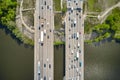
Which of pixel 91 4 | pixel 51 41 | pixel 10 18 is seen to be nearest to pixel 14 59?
pixel 10 18

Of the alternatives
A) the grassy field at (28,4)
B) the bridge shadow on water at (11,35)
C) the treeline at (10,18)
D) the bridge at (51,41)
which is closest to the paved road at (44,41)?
the bridge at (51,41)

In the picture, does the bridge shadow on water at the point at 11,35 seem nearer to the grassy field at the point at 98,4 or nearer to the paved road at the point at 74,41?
the paved road at the point at 74,41

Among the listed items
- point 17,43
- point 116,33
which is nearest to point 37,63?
point 17,43

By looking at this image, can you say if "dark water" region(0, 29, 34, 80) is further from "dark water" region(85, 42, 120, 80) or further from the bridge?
"dark water" region(85, 42, 120, 80)

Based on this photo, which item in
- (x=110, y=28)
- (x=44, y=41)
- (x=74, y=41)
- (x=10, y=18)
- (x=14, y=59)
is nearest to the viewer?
(x=44, y=41)

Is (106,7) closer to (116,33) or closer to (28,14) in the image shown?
(116,33)

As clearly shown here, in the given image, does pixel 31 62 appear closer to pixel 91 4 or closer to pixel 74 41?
pixel 74 41
